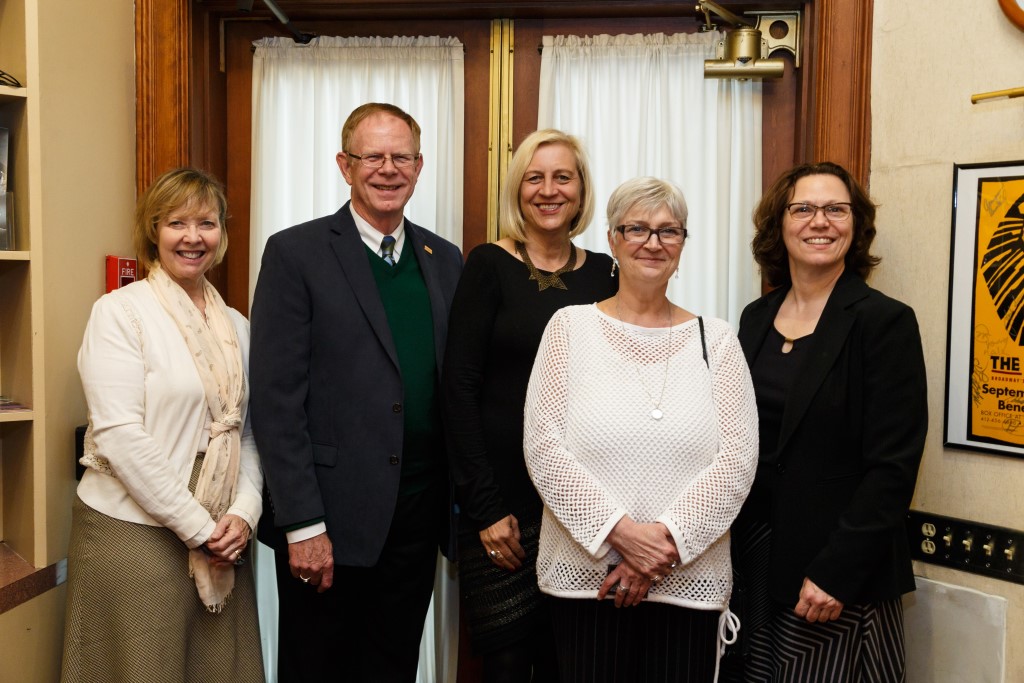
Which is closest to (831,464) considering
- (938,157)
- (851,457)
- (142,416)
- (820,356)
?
(851,457)

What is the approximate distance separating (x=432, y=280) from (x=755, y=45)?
1223 millimetres

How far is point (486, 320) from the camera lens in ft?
6.21

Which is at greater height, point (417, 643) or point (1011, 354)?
point (1011, 354)

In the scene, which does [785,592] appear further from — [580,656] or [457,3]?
[457,3]

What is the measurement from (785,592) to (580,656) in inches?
18.5

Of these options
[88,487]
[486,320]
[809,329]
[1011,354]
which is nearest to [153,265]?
[88,487]

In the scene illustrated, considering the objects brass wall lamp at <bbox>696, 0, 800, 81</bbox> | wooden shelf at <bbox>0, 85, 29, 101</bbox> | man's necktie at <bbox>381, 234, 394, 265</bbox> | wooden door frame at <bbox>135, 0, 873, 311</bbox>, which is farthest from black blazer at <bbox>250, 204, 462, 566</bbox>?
brass wall lamp at <bbox>696, 0, 800, 81</bbox>

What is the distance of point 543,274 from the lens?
6.46 feet

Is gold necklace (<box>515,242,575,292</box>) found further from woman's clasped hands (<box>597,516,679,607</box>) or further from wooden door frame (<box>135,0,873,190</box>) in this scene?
wooden door frame (<box>135,0,873,190</box>)

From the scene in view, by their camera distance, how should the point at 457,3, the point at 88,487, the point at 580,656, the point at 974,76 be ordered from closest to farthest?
the point at 580,656
the point at 88,487
the point at 974,76
the point at 457,3

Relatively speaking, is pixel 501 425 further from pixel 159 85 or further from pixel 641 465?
pixel 159 85

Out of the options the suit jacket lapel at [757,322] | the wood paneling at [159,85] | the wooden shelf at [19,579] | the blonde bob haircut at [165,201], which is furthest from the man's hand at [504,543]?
the wood paneling at [159,85]

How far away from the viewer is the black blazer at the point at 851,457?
167cm

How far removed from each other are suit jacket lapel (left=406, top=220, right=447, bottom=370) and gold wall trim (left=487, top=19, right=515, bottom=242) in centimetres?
51
